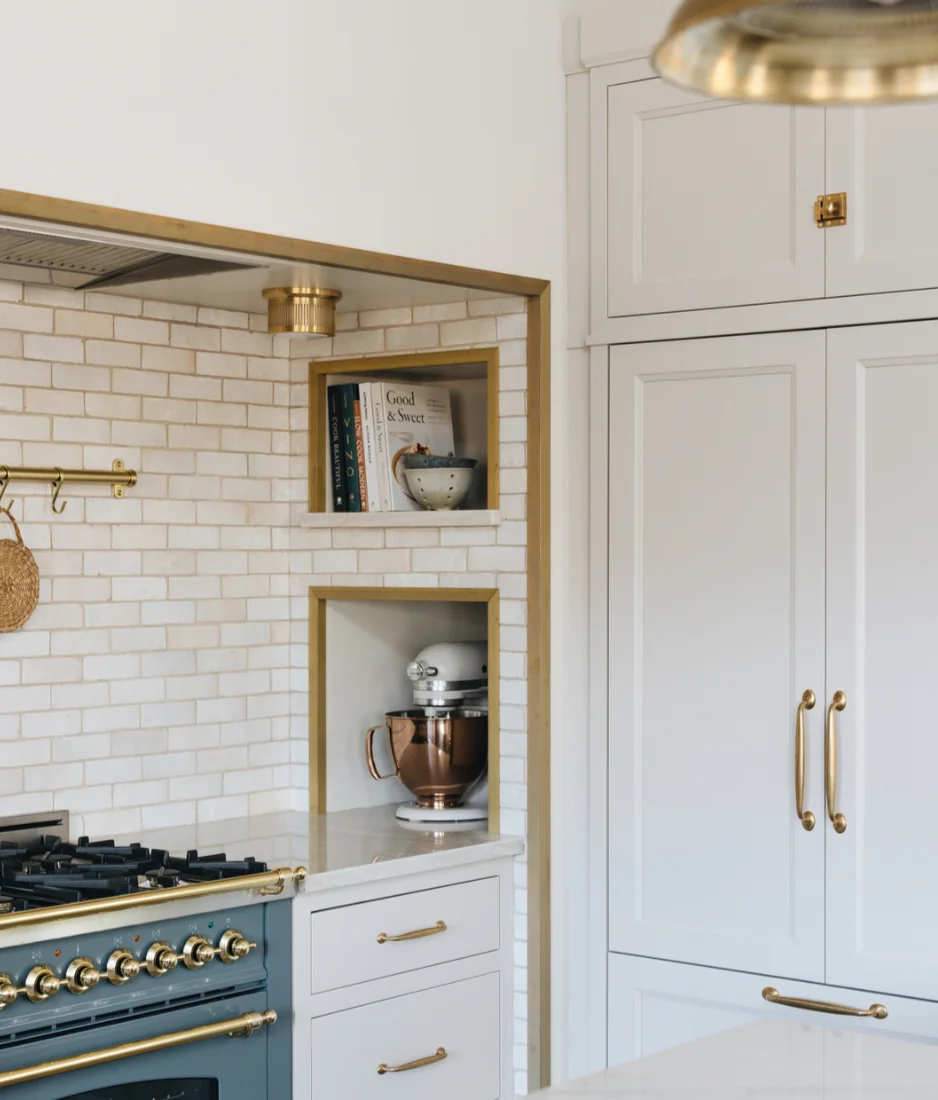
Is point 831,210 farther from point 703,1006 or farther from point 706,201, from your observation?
point 703,1006

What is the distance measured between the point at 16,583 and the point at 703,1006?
1650 mm

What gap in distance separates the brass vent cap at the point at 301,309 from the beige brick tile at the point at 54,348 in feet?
1.35

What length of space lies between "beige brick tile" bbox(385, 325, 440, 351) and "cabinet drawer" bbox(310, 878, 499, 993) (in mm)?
1200

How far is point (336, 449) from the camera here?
3645 mm

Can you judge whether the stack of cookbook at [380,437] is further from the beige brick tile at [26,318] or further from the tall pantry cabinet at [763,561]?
the beige brick tile at [26,318]

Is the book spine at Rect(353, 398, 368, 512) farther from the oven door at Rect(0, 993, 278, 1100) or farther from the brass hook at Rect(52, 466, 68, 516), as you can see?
the oven door at Rect(0, 993, 278, 1100)

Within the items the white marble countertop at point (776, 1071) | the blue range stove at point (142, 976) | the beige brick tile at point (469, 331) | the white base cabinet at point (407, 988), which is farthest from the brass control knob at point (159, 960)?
the beige brick tile at point (469, 331)

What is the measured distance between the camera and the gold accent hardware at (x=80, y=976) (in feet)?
8.23

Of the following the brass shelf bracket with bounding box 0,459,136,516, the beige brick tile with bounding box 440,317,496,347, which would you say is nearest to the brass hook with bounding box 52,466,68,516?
the brass shelf bracket with bounding box 0,459,136,516

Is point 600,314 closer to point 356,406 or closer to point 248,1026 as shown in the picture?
point 356,406

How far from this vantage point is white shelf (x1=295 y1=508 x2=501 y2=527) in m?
3.32

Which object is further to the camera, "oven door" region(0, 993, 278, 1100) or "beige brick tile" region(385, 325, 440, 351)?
"beige brick tile" region(385, 325, 440, 351)

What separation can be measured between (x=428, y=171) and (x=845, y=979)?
178 centimetres

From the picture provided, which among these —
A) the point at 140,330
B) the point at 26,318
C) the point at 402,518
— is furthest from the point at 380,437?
the point at 26,318
